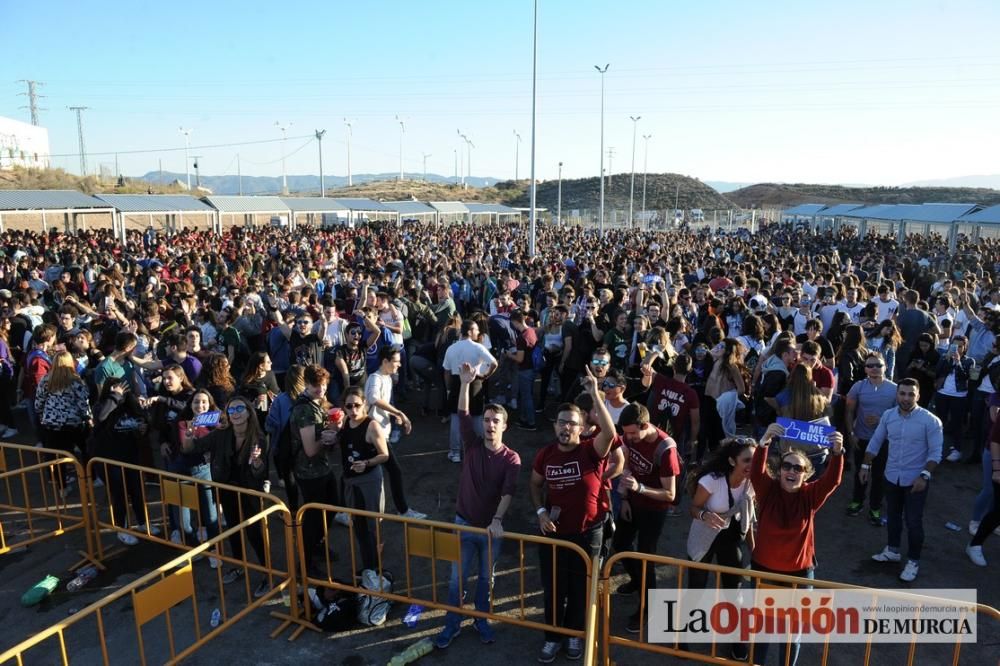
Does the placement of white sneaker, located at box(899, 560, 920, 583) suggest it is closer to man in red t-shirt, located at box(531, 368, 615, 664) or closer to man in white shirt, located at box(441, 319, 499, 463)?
man in red t-shirt, located at box(531, 368, 615, 664)

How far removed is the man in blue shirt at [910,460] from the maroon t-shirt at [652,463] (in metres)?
2.08

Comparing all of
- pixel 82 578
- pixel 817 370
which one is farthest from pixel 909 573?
pixel 82 578

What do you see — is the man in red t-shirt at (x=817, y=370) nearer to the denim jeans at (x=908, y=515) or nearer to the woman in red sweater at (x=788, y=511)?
the denim jeans at (x=908, y=515)

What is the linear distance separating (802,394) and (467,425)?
2771 mm

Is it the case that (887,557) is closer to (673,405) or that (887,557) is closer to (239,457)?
(673,405)

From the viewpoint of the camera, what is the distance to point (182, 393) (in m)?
5.97

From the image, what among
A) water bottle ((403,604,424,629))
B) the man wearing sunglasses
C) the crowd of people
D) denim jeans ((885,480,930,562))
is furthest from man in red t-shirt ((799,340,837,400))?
water bottle ((403,604,424,629))

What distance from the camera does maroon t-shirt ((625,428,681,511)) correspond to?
14.6 ft

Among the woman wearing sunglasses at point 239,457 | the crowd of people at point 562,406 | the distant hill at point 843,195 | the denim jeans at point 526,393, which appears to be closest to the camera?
the crowd of people at point 562,406

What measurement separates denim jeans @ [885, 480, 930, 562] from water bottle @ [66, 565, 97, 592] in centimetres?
672

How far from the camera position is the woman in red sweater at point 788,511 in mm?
3803

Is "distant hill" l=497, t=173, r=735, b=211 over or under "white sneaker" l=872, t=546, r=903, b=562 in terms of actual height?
over

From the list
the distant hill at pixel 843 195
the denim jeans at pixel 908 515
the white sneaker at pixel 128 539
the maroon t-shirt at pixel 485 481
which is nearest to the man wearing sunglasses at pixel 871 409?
the denim jeans at pixel 908 515

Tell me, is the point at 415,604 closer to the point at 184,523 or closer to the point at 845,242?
the point at 184,523
